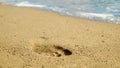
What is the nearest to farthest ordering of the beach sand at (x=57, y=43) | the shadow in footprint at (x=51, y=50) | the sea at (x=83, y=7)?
A: the beach sand at (x=57, y=43) → the shadow in footprint at (x=51, y=50) → the sea at (x=83, y=7)

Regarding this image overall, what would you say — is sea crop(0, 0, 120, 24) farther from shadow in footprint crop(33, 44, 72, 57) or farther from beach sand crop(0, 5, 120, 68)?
shadow in footprint crop(33, 44, 72, 57)

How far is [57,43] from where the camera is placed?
5.50m

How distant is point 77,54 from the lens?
5.01 meters

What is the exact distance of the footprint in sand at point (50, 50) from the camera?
518cm

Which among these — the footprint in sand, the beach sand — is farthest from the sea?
the footprint in sand

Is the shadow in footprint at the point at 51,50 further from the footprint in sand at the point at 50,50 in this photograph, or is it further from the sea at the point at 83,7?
the sea at the point at 83,7

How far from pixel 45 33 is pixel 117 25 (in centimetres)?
220

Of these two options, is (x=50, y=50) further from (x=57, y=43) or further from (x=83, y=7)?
(x=83, y=7)

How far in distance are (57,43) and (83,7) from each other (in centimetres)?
394

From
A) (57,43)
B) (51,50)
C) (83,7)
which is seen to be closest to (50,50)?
(51,50)

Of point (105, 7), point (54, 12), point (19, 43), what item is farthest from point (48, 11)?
point (19, 43)

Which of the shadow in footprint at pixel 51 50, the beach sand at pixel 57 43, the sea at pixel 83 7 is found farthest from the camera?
the sea at pixel 83 7

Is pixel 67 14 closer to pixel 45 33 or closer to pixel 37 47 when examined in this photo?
pixel 45 33

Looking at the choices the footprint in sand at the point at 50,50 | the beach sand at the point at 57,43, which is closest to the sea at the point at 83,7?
the beach sand at the point at 57,43
